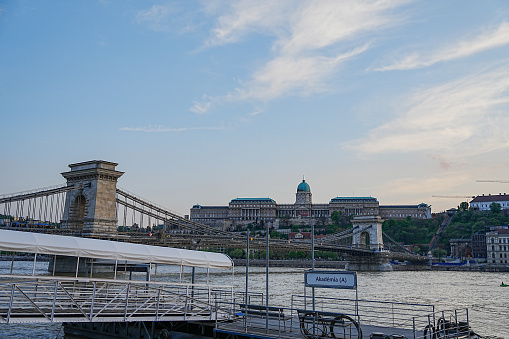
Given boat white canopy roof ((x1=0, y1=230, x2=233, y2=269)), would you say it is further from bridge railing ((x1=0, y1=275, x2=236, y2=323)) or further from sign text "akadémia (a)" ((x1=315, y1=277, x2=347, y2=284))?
sign text "akadémia (a)" ((x1=315, y1=277, x2=347, y2=284))

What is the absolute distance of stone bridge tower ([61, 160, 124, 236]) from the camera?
5597cm

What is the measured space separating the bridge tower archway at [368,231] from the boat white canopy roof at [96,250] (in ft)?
349

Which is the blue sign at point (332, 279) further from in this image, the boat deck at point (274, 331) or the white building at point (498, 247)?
the white building at point (498, 247)

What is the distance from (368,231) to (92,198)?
87.2 meters

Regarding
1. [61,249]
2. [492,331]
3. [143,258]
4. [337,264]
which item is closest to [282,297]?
[492,331]

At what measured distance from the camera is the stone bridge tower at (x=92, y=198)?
56.0m

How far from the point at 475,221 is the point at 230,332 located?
182 metres

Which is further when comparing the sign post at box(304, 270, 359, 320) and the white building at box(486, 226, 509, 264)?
the white building at box(486, 226, 509, 264)

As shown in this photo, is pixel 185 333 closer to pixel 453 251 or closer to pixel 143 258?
pixel 143 258

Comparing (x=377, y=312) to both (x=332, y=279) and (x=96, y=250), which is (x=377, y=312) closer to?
(x=332, y=279)

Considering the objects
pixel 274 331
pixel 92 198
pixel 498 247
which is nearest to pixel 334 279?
pixel 274 331

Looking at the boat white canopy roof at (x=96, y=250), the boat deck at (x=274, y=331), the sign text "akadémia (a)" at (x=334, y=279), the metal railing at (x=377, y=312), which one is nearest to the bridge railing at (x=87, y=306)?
the boat deck at (x=274, y=331)

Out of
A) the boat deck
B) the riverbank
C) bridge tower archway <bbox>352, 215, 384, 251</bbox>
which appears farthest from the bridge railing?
bridge tower archway <bbox>352, 215, 384, 251</bbox>

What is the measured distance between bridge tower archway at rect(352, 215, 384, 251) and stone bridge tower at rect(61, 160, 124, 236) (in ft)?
256
